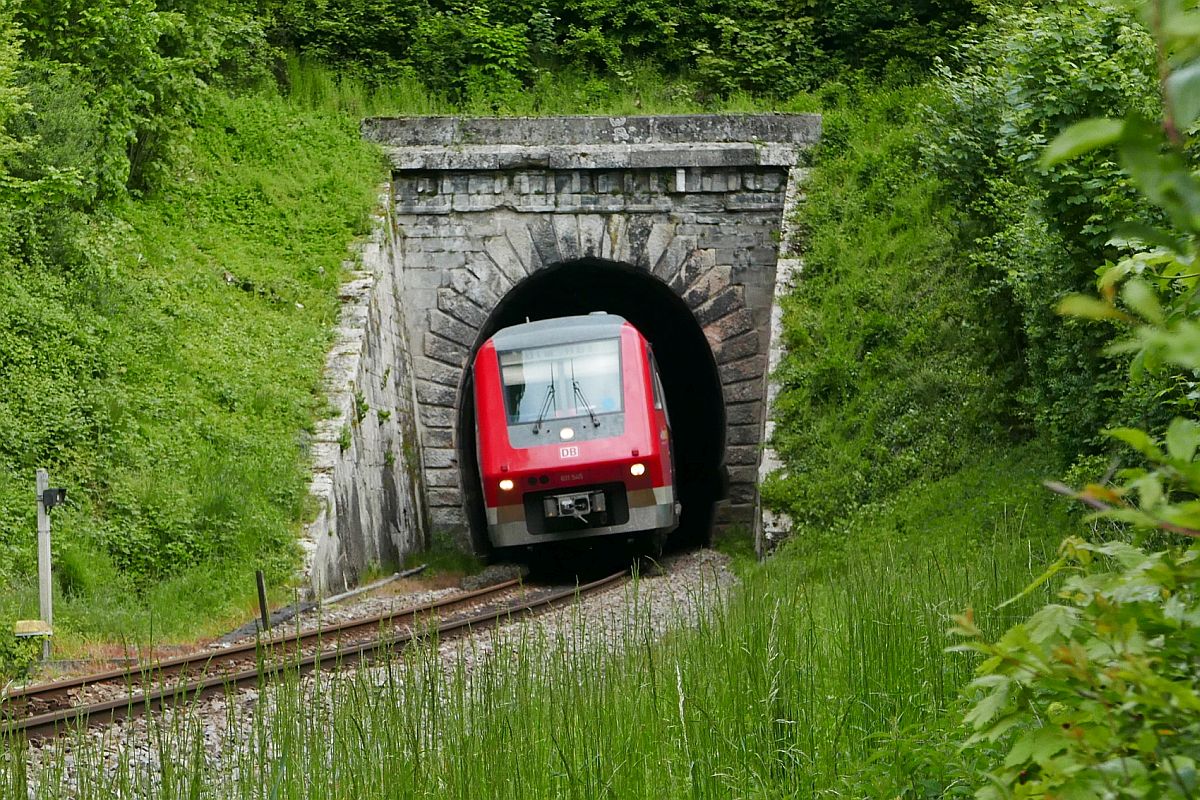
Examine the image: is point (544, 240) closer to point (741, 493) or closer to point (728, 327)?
point (728, 327)

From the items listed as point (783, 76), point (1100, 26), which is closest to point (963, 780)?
point (1100, 26)

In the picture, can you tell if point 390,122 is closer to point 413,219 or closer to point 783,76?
point 413,219

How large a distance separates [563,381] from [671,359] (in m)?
10.7

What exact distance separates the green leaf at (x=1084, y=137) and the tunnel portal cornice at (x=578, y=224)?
16.1 metres

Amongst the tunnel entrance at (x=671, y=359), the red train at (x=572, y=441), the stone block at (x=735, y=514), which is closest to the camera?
the red train at (x=572, y=441)

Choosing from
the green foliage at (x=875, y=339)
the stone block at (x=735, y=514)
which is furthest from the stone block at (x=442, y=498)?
the green foliage at (x=875, y=339)

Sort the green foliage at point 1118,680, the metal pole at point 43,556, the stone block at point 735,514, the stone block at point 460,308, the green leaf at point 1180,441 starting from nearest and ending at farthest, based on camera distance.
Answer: the green leaf at point 1180,441
the green foliage at point 1118,680
the metal pole at point 43,556
the stone block at point 735,514
the stone block at point 460,308

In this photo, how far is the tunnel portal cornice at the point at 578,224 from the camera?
1744 centimetres

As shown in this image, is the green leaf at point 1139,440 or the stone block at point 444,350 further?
the stone block at point 444,350

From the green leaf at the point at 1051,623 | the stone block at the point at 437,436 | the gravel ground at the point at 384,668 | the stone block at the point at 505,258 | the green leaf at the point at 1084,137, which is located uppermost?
the stone block at the point at 505,258

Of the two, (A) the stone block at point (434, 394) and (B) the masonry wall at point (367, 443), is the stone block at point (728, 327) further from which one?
(B) the masonry wall at point (367, 443)

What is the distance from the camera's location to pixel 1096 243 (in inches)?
345

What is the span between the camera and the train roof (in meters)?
14.5

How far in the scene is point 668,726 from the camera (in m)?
4.35
